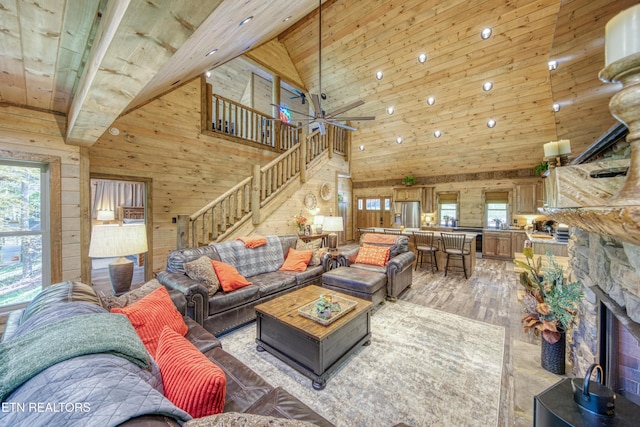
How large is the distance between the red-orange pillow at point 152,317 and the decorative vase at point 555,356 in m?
2.93

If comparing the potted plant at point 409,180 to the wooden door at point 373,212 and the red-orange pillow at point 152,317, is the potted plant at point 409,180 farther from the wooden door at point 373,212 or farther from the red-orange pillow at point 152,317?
the red-orange pillow at point 152,317

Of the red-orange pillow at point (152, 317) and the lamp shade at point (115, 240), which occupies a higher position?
the lamp shade at point (115, 240)

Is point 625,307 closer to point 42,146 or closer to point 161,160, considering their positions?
point 42,146

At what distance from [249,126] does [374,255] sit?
179 inches

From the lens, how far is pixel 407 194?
846cm

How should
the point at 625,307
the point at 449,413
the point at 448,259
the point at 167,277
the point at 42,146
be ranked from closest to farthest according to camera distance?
the point at 625,307 → the point at 449,413 → the point at 167,277 → the point at 42,146 → the point at 448,259

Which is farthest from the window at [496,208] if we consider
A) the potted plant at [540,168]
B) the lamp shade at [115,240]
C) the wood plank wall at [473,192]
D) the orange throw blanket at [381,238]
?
the lamp shade at [115,240]

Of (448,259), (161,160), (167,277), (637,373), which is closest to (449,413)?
(637,373)

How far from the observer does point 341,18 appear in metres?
5.51

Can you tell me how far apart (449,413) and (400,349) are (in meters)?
0.78

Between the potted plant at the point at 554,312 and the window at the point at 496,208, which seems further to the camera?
the window at the point at 496,208

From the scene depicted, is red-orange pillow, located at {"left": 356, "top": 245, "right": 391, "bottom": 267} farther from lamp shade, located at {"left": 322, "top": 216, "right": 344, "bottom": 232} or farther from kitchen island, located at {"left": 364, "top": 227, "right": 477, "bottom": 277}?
kitchen island, located at {"left": 364, "top": 227, "right": 477, "bottom": 277}

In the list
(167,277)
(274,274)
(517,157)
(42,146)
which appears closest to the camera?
(167,277)

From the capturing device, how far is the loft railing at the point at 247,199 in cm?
386
